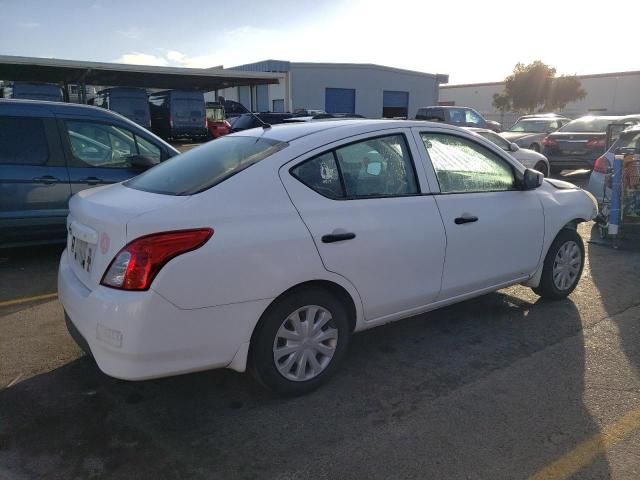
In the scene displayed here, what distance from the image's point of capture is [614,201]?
6348 millimetres

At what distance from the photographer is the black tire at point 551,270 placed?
4.52 metres

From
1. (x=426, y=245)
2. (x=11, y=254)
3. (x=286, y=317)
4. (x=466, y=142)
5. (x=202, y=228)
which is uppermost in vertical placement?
(x=466, y=142)

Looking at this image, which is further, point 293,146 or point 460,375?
point 460,375

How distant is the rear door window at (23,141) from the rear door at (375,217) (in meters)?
3.74

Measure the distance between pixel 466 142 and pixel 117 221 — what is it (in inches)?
103

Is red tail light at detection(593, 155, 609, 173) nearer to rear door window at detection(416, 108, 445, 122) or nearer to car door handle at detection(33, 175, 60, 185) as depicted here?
car door handle at detection(33, 175, 60, 185)

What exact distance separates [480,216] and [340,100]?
36475 mm

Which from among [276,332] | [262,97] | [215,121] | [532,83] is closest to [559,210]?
[276,332]

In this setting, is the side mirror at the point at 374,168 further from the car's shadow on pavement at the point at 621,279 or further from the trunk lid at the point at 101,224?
the car's shadow on pavement at the point at 621,279

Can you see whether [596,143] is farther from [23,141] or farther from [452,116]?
[23,141]

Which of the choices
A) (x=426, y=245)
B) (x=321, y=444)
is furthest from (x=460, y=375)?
(x=321, y=444)

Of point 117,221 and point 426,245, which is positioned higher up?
point 117,221

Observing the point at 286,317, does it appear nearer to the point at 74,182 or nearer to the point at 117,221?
the point at 117,221

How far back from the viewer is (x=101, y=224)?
2.78 meters
